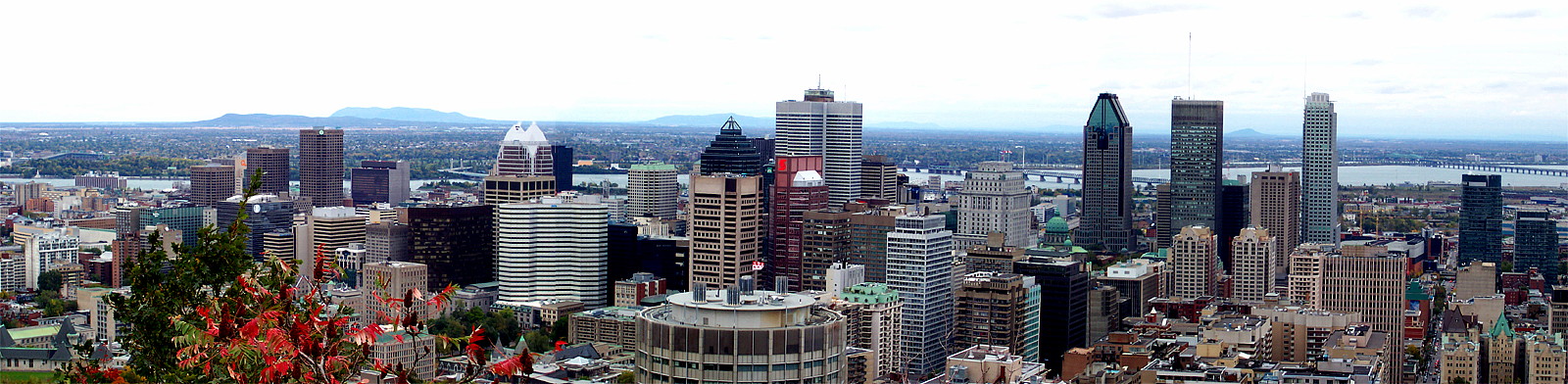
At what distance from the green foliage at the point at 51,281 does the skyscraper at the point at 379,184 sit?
2937cm

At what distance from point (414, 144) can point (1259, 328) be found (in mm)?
85306

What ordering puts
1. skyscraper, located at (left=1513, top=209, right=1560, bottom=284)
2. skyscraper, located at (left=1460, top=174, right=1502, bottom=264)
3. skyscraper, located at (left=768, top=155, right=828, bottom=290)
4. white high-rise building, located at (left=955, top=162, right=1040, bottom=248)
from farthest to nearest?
white high-rise building, located at (left=955, top=162, right=1040, bottom=248) → skyscraper, located at (left=1460, top=174, right=1502, bottom=264) → skyscraper, located at (left=1513, top=209, right=1560, bottom=284) → skyscraper, located at (left=768, top=155, right=828, bottom=290)

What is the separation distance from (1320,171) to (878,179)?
Result: 51.4 ft

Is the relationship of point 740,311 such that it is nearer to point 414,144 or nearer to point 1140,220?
point 1140,220

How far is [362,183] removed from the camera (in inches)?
2859

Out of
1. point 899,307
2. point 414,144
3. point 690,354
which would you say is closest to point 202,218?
point 899,307

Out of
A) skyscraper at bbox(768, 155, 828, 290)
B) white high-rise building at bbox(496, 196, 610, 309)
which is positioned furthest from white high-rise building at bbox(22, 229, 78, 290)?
skyscraper at bbox(768, 155, 828, 290)

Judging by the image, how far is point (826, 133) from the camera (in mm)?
58594

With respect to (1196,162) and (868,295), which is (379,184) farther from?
(868,295)

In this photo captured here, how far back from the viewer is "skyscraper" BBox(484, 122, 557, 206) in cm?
4575

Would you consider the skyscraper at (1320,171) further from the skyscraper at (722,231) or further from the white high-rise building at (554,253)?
the white high-rise building at (554,253)

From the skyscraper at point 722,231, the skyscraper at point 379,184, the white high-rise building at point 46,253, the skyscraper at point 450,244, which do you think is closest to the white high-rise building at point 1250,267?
the skyscraper at point 722,231

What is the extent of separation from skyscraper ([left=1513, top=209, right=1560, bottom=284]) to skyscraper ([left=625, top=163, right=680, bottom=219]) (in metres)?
26.2

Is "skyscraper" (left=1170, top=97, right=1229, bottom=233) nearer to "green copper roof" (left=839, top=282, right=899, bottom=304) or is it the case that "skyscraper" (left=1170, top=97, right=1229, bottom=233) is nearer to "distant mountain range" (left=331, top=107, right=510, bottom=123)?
"green copper roof" (left=839, top=282, right=899, bottom=304)
